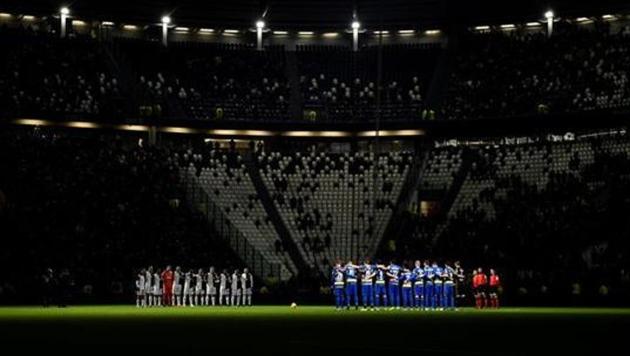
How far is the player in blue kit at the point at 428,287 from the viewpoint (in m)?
52.0

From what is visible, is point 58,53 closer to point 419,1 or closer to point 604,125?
point 419,1

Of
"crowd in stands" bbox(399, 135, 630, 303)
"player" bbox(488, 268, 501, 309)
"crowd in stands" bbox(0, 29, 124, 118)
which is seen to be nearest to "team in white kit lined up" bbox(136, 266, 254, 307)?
"crowd in stands" bbox(399, 135, 630, 303)

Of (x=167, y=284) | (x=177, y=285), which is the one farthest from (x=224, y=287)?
(x=167, y=284)

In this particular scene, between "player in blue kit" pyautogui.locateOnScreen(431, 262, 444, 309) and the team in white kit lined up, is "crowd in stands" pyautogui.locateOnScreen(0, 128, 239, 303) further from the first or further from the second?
"player in blue kit" pyautogui.locateOnScreen(431, 262, 444, 309)

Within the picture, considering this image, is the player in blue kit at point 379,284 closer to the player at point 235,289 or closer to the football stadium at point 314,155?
the football stadium at point 314,155

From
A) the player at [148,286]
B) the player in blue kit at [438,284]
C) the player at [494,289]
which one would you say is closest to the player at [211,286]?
the player at [148,286]

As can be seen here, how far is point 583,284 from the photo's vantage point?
188ft

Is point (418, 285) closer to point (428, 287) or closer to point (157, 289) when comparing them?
point (428, 287)

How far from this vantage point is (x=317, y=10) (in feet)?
279

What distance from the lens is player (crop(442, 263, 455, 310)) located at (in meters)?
51.8

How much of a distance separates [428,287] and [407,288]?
4.12ft

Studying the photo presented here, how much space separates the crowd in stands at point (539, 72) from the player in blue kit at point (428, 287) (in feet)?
75.3

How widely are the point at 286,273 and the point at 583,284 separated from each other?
67.0 feet

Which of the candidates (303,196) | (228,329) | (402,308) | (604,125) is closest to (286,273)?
(303,196)
